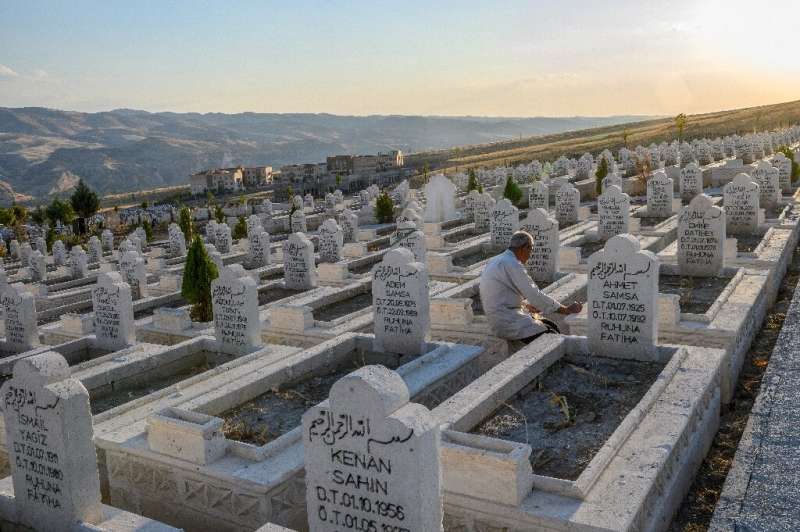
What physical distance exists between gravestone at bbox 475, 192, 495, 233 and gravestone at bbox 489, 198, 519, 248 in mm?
4550

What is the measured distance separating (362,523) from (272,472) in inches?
62.2

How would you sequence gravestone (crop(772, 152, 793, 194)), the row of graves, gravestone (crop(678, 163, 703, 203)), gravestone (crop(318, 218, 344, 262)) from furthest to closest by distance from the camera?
gravestone (crop(678, 163, 703, 203)) → gravestone (crop(772, 152, 793, 194)) → gravestone (crop(318, 218, 344, 262)) → the row of graves

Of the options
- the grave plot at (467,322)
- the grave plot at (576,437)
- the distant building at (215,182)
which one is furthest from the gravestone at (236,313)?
the distant building at (215,182)

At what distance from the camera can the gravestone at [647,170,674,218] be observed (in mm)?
20219

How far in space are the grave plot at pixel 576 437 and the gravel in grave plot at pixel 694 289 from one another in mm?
2411

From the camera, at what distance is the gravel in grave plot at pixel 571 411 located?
18.8ft

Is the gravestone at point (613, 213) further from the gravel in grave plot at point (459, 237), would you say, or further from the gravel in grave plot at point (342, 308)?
the gravel in grave plot at point (342, 308)

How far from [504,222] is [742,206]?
17.6ft

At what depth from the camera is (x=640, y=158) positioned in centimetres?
3397

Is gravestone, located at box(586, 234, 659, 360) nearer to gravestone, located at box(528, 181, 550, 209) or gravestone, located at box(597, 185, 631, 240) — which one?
gravestone, located at box(597, 185, 631, 240)

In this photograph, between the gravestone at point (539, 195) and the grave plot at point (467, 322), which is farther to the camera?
the gravestone at point (539, 195)

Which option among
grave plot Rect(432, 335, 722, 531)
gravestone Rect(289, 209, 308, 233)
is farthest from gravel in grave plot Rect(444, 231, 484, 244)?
grave plot Rect(432, 335, 722, 531)

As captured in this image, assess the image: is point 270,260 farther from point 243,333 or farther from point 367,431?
point 367,431

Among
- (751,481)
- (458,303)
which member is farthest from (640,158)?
(751,481)
